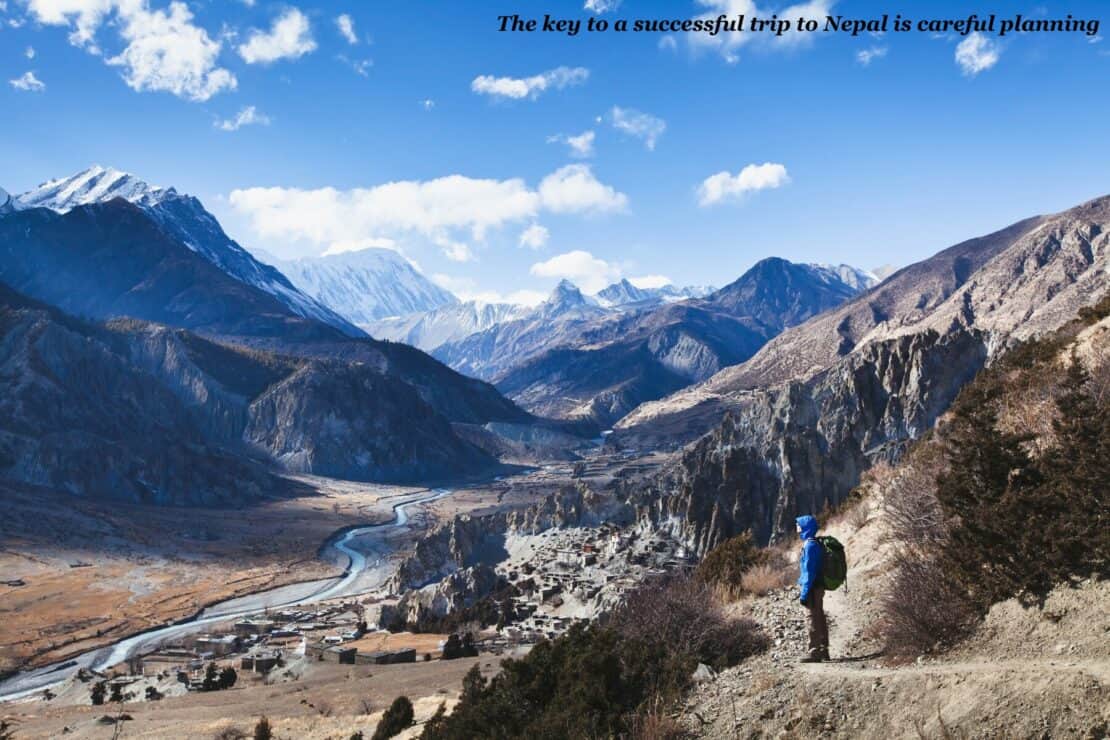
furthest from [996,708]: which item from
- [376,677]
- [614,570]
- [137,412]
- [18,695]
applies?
[137,412]

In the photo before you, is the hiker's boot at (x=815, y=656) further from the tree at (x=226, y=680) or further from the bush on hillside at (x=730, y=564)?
the tree at (x=226, y=680)

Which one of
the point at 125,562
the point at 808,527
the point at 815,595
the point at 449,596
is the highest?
the point at 808,527

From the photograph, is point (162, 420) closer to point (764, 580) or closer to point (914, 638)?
point (764, 580)

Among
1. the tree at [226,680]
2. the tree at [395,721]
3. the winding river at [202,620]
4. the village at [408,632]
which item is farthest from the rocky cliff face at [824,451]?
the winding river at [202,620]

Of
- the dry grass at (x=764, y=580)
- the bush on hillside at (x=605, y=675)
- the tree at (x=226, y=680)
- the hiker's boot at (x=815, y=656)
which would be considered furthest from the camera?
the tree at (x=226, y=680)

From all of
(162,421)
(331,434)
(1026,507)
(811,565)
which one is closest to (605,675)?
(811,565)

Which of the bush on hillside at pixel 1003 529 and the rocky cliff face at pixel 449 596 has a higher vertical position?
the bush on hillside at pixel 1003 529
